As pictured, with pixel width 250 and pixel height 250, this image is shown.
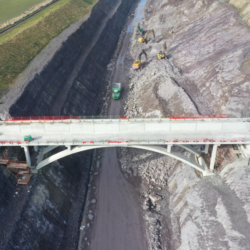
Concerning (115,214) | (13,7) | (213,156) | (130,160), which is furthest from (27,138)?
(13,7)

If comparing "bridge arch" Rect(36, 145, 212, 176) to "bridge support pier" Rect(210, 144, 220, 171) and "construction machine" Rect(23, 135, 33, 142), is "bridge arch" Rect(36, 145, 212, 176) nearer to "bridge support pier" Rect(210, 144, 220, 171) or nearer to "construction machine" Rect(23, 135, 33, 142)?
"bridge support pier" Rect(210, 144, 220, 171)

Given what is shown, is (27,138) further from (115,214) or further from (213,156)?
(213,156)

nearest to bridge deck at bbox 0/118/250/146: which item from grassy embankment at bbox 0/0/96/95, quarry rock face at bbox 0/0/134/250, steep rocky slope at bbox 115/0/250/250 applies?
quarry rock face at bbox 0/0/134/250

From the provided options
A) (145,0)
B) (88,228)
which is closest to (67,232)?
(88,228)

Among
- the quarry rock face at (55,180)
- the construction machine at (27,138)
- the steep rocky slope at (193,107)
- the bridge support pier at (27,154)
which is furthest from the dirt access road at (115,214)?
the construction machine at (27,138)

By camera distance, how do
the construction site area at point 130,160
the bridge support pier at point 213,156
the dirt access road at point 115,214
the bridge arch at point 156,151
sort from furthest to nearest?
the dirt access road at point 115,214
the bridge support pier at point 213,156
the bridge arch at point 156,151
the construction site area at point 130,160

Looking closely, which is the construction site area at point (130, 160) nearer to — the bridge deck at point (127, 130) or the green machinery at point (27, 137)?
the green machinery at point (27, 137)

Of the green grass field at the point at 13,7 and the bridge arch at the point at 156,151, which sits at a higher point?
the green grass field at the point at 13,7

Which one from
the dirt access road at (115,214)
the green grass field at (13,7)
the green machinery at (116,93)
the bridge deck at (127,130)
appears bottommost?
the dirt access road at (115,214)
